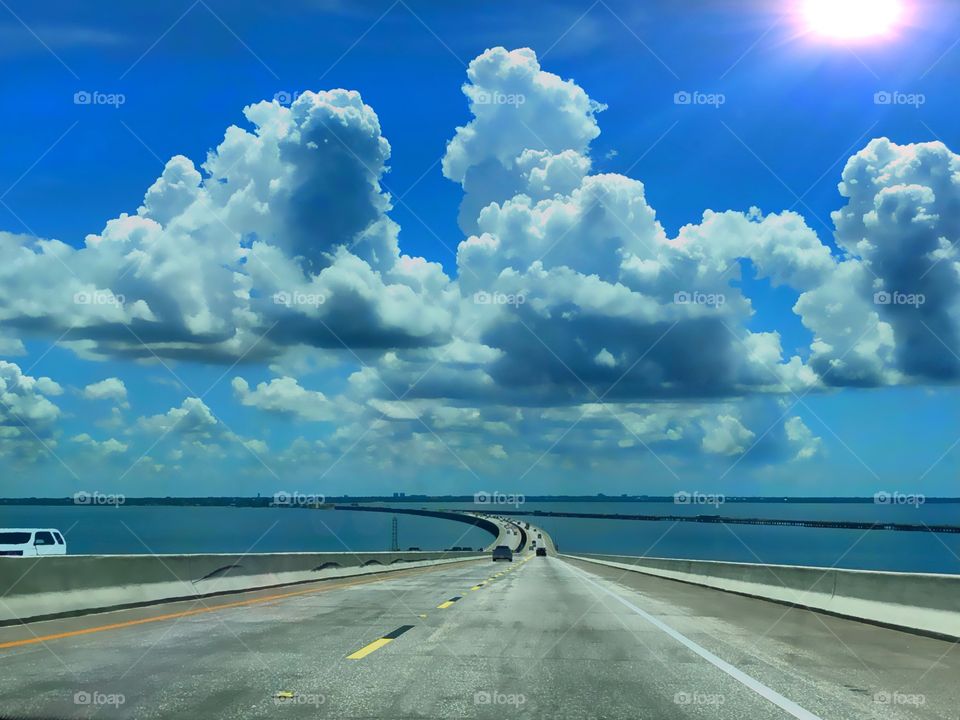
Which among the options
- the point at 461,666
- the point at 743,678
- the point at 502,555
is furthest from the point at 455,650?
the point at 502,555

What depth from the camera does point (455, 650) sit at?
1107cm

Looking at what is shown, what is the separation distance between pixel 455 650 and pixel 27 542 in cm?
2348

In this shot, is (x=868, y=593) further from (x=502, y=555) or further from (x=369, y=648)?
(x=502, y=555)

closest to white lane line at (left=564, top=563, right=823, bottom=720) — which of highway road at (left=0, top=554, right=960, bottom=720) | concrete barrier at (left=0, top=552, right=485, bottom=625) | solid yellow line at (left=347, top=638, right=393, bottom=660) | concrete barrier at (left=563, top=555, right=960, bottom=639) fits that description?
highway road at (left=0, top=554, right=960, bottom=720)

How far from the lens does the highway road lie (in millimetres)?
7605

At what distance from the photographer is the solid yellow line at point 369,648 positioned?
10.3 metres

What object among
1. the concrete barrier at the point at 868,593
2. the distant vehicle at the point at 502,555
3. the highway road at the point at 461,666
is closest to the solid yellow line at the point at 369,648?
the highway road at the point at 461,666

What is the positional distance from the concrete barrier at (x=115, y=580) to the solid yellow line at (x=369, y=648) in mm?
5451

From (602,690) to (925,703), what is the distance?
2.87m

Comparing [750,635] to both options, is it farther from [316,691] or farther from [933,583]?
[316,691]

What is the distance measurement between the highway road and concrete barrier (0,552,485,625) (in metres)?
0.55

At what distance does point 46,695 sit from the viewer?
25.5 feet

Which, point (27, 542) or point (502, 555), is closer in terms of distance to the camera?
point (27, 542)

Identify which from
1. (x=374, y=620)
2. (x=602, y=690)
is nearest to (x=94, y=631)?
(x=374, y=620)
